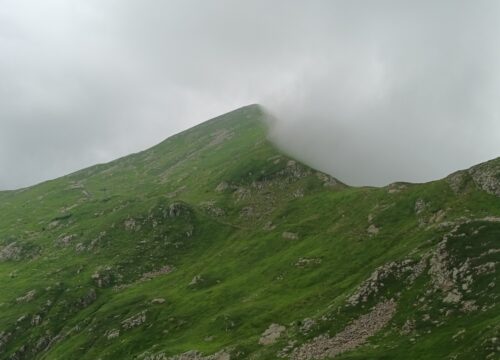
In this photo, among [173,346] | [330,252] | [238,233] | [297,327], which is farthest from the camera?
[238,233]

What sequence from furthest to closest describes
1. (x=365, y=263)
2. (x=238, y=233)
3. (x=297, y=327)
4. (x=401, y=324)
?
(x=238, y=233) < (x=365, y=263) < (x=297, y=327) < (x=401, y=324)

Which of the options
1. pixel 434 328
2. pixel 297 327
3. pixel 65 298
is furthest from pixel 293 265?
pixel 65 298

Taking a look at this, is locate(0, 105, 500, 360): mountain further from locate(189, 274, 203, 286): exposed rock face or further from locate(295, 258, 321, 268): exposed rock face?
locate(295, 258, 321, 268): exposed rock face

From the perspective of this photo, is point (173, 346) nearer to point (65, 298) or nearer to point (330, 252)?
point (330, 252)

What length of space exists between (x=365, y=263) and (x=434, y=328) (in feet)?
137

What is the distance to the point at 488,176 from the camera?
140375 millimetres

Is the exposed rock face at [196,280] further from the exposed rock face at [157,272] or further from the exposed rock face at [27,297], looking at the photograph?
the exposed rock face at [27,297]

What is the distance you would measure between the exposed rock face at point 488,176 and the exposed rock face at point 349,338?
56.9 meters

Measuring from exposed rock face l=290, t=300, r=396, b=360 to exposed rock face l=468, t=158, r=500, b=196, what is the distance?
187 ft

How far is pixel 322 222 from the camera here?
17238cm

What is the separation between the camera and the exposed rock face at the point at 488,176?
5335 inches

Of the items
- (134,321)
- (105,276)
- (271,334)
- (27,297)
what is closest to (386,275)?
(271,334)

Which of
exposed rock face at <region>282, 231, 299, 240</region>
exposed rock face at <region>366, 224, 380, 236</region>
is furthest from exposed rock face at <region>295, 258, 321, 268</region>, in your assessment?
exposed rock face at <region>282, 231, 299, 240</region>

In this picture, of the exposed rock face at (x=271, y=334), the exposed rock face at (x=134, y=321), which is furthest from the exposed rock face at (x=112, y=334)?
the exposed rock face at (x=271, y=334)
